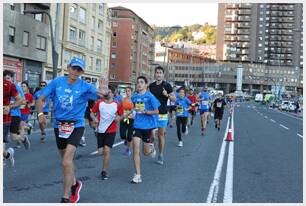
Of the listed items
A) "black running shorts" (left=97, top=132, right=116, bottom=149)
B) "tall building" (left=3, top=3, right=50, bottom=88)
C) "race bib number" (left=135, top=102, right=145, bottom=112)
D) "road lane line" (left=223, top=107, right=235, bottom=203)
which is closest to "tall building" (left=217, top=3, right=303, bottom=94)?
"tall building" (left=3, top=3, right=50, bottom=88)

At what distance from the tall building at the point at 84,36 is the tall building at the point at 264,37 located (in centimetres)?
8449

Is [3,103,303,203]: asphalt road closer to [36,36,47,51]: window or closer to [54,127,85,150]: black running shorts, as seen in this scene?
[54,127,85,150]: black running shorts

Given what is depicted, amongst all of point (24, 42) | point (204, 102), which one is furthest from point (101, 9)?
point (204, 102)

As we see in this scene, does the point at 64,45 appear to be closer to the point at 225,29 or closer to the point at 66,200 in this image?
the point at 66,200

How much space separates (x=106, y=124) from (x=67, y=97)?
202 cm

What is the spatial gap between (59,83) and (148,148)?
2.65 meters

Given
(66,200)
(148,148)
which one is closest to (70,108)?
(66,200)

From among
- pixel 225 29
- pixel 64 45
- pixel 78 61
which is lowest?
pixel 78 61

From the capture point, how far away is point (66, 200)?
5570 millimetres

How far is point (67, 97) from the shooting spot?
567cm

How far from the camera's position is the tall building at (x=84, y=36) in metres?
44.1

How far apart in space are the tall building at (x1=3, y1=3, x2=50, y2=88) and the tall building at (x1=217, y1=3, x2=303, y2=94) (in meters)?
105

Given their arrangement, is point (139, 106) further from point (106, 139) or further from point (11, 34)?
point (11, 34)

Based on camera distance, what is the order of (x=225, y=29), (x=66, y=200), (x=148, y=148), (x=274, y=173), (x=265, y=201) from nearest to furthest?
1. (x=66, y=200)
2. (x=265, y=201)
3. (x=148, y=148)
4. (x=274, y=173)
5. (x=225, y=29)
